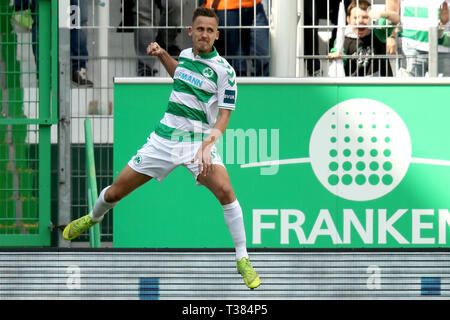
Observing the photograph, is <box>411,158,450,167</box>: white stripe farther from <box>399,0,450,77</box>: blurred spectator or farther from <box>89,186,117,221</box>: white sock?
<box>89,186,117,221</box>: white sock

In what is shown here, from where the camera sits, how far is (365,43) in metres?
9.96

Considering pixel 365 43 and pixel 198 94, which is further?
pixel 365 43

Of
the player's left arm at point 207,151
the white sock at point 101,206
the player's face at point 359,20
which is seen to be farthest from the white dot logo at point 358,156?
the white sock at point 101,206

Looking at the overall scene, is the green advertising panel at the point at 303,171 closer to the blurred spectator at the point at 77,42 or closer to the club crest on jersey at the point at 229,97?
the blurred spectator at the point at 77,42

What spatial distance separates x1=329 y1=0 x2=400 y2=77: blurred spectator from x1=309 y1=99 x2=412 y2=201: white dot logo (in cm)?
112

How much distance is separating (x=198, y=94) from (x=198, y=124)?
209 mm

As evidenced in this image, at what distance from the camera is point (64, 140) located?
31.2 feet

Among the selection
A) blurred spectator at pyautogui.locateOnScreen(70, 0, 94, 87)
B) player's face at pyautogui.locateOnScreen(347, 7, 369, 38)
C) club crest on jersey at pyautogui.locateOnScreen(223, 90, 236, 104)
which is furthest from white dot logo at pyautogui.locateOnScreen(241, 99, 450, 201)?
club crest on jersey at pyautogui.locateOnScreen(223, 90, 236, 104)

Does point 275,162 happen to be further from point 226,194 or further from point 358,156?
point 226,194

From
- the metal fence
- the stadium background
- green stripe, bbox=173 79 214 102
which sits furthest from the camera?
the metal fence

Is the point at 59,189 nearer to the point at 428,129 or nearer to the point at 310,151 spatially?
the point at 310,151

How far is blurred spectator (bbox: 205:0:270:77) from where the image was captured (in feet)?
31.7

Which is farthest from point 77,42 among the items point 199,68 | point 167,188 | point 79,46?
point 199,68

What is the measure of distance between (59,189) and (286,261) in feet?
10.9
